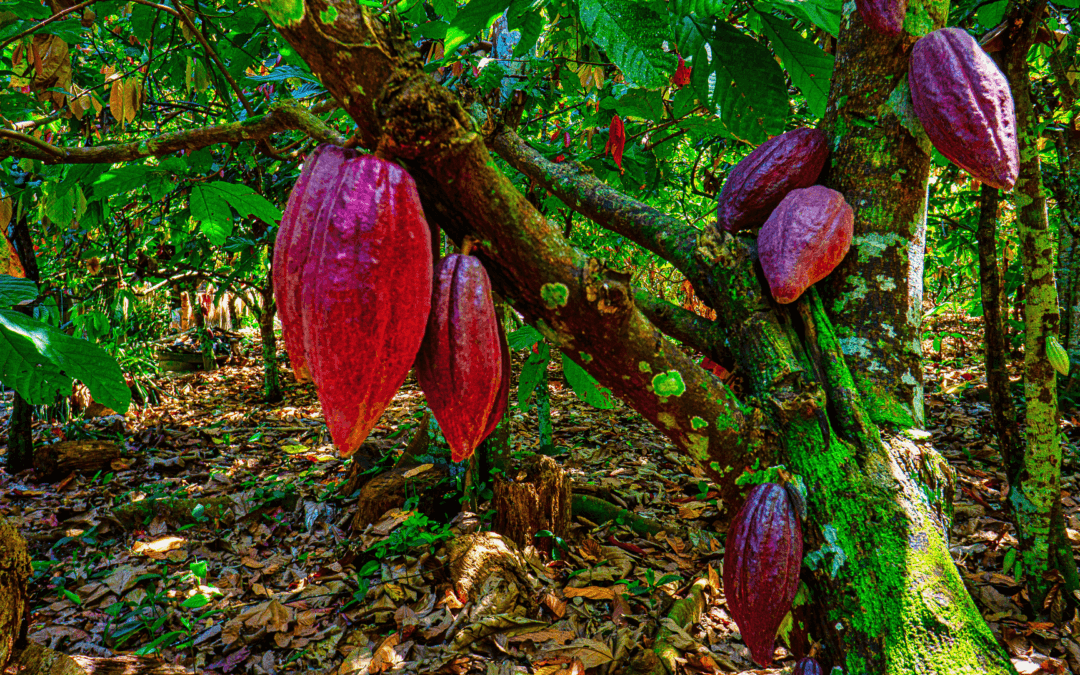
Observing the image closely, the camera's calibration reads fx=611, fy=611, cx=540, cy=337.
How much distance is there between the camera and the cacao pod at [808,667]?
750mm

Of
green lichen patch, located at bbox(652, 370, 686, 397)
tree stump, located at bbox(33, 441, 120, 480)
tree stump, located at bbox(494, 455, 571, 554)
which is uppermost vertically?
green lichen patch, located at bbox(652, 370, 686, 397)

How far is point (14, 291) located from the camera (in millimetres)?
1052

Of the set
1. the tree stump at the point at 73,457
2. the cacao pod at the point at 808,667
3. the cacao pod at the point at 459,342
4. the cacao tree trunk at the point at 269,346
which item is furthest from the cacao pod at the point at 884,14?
the cacao tree trunk at the point at 269,346

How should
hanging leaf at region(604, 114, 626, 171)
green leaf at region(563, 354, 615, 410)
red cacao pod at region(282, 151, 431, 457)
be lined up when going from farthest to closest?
hanging leaf at region(604, 114, 626, 171) → green leaf at region(563, 354, 615, 410) → red cacao pod at region(282, 151, 431, 457)

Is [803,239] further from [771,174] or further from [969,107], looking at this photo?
[969,107]

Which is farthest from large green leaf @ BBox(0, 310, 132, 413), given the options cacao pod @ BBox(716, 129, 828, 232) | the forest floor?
the forest floor

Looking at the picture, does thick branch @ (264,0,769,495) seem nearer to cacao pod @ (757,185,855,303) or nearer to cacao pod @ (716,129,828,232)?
cacao pod @ (757,185,855,303)

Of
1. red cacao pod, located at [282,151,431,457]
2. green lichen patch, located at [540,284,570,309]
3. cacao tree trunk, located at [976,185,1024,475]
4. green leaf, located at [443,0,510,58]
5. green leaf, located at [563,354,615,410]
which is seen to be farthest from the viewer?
cacao tree trunk, located at [976,185,1024,475]

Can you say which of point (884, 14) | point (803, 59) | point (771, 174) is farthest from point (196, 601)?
point (884, 14)

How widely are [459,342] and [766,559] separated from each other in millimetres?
481

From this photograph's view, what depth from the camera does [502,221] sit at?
24.4 inches

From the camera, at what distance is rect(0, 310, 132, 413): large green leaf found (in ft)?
3.08

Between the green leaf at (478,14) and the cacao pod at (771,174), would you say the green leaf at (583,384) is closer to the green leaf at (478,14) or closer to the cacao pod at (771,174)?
the cacao pod at (771,174)

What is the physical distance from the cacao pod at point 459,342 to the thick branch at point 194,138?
0.20 metres
